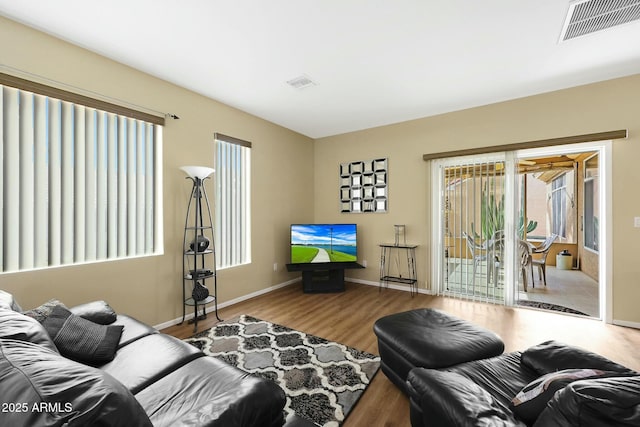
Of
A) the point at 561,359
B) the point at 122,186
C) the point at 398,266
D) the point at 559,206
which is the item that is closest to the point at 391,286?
the point at 398,266

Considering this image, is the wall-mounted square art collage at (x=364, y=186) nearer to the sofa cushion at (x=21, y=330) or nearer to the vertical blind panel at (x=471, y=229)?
the vertical blind panel at (x=471, y=229)

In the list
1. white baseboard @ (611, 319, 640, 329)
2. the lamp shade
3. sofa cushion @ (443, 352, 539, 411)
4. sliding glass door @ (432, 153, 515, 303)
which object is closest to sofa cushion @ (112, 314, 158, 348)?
the lamp shade

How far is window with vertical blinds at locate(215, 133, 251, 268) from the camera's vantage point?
3.64m

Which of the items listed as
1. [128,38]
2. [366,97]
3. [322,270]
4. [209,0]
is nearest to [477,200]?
[366,97]

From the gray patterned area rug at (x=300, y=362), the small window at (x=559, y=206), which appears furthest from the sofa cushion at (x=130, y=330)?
the small window at (x=559, y=206)

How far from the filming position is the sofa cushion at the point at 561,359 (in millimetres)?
1332

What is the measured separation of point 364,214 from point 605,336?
10.5 feet

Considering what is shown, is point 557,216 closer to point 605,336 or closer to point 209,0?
point 605,336

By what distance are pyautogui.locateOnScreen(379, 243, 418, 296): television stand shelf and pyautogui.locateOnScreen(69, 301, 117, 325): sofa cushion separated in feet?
11.6

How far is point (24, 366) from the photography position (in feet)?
2.58

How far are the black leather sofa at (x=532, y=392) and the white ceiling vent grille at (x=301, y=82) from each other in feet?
9.37

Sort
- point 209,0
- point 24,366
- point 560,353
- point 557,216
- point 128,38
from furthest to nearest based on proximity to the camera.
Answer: point 557,216, point 128,38, point 209,0, point 560,353, point 24,366

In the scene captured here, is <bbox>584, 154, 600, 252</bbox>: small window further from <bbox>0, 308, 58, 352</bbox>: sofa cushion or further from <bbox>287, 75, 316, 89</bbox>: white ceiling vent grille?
<bbox>0, 308, 58, 352</bbox>: sofa cushion

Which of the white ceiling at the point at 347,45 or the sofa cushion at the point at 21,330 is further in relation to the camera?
the white ceiling at the point at 347,45
